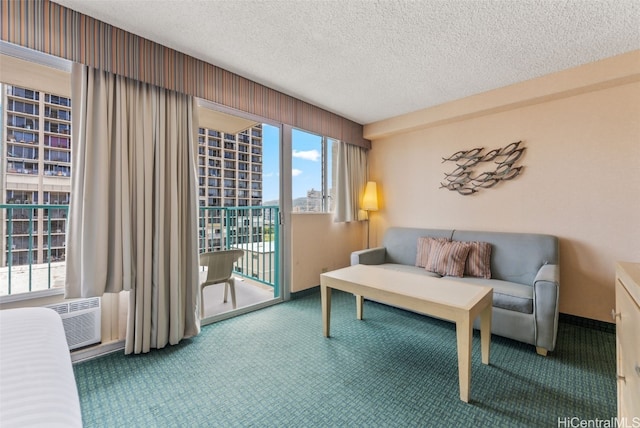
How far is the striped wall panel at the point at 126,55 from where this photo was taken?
156 cm

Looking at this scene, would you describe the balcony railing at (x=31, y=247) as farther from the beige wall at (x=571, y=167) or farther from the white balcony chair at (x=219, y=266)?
the beige wall at (x=571, y=167)

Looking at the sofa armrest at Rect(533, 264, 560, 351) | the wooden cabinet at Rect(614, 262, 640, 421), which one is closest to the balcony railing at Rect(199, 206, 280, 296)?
the sofa armrest at Rect(533, 264, 560, 351)

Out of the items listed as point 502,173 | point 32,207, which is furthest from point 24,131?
point 502,173

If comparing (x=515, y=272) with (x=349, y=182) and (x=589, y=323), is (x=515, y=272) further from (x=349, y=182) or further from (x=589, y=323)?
(x=349, y=182)

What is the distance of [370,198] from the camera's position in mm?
3871

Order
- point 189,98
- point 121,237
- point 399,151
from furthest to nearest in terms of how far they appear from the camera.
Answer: point 399,151, point 189,98, point 121,237

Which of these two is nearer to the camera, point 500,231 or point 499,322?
point 499,322

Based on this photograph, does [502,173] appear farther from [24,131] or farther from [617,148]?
[24,131]

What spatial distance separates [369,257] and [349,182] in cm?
117

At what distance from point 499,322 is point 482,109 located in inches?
86.0

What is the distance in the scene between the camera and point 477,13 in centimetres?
171

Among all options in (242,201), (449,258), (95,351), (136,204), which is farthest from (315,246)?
(95,351)

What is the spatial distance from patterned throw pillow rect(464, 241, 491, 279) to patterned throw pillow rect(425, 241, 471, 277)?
0.20 feet

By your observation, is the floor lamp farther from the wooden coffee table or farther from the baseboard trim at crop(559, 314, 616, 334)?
the baseboard trim at crop(559, 314, 616, 334)
